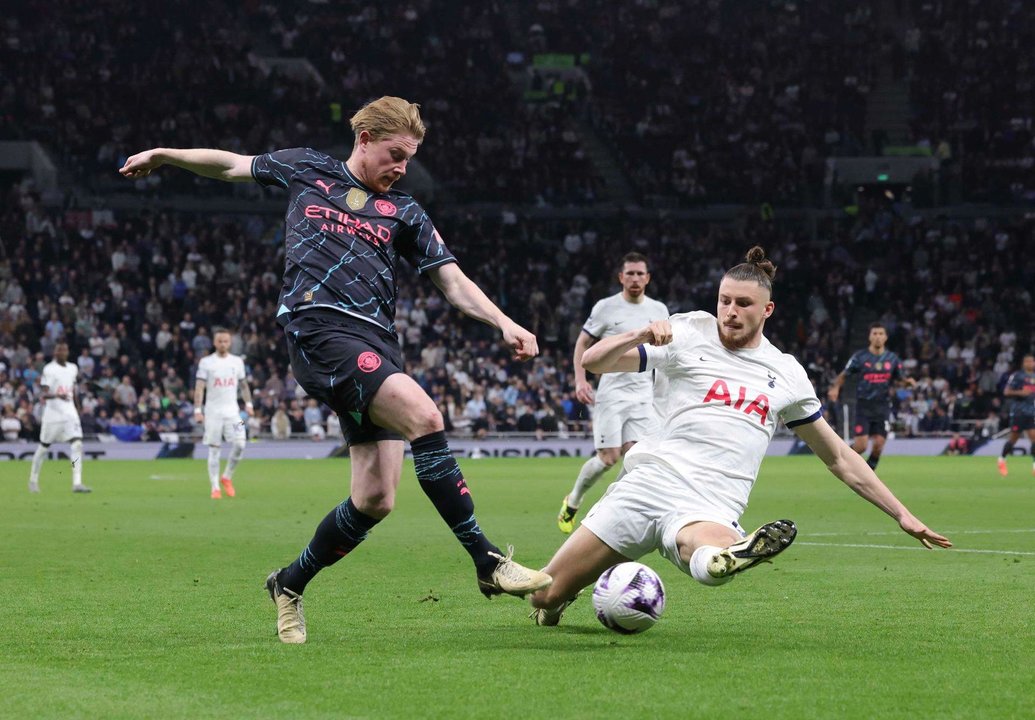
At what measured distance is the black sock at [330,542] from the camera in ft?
22.4

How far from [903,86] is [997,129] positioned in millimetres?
3307

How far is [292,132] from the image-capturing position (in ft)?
136

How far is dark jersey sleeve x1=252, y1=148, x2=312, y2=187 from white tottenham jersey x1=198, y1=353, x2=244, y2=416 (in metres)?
14.3

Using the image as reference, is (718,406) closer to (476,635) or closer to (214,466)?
(476,635)

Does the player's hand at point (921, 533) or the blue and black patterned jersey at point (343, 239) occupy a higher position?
the blue and black patterned jersey at point (343, 239)

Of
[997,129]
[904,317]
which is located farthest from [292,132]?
[997,129]

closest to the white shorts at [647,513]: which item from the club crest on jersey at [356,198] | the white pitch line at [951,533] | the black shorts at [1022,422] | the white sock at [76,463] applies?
the club crest on jersey at [356,198]

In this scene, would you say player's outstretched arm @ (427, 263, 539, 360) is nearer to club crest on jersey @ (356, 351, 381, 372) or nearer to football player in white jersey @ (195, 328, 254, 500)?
club crest on jersey @ (356, 351, 381, 372)

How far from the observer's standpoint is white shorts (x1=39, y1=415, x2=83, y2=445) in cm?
2180

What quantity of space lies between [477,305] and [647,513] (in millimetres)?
1292

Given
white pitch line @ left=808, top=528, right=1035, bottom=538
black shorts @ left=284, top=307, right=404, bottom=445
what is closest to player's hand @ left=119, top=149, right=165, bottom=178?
black shorts @ left=284, top=307, right=404, bottom=445

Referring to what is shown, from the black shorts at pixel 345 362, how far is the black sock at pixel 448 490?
255 millimetres

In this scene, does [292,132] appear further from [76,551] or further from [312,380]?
[312,380]

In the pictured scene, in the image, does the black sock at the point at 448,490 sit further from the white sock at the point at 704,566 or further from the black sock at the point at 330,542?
the white sock at the point at 704,566
